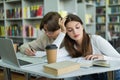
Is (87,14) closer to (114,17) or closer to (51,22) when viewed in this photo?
(114,17)

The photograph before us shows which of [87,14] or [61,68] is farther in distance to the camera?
[87,14]

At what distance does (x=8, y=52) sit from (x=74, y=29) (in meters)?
0.56

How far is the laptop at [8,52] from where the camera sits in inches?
57.5

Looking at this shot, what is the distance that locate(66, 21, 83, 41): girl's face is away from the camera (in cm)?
178

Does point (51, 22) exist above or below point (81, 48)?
above

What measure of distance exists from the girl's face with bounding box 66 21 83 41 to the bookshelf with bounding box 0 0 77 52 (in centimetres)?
190

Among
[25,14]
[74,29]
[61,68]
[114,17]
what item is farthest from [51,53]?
[114,17]

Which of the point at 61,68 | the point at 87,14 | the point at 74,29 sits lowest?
the point at 61,68

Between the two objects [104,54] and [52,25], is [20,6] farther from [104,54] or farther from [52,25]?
[104,54]

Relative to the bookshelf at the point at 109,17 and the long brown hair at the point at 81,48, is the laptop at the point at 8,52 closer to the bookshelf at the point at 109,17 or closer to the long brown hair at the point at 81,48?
the long brown hair at the point at 81,48

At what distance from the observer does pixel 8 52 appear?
153 centimetres

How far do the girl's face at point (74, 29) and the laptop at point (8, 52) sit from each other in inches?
18.5

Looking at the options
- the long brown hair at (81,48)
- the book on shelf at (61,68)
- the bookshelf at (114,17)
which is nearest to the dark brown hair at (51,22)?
the long brown hair at (81,48)

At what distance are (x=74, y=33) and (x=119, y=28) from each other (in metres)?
5.51
